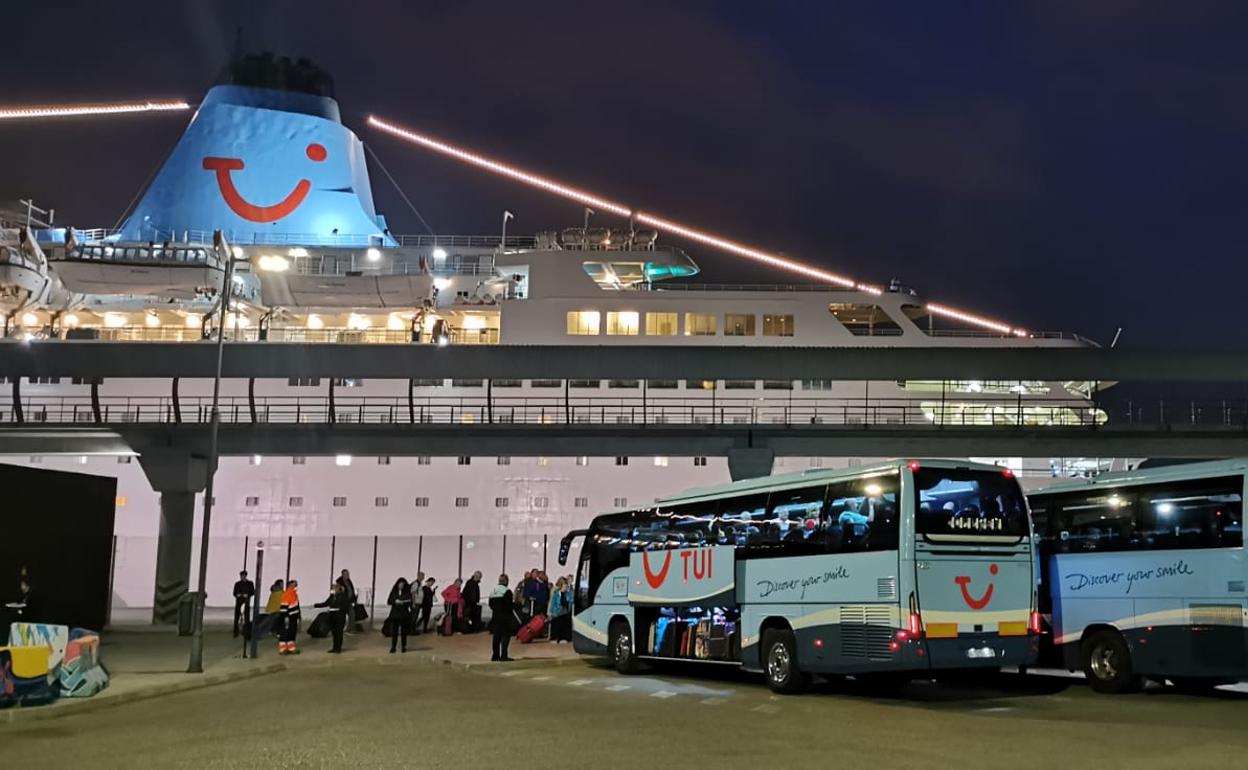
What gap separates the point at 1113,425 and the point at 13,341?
2603cm

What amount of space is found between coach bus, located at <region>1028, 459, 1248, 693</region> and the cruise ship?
1555cm

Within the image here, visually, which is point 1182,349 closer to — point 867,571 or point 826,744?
point 867,571

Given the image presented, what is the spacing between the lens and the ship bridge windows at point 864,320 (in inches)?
1367

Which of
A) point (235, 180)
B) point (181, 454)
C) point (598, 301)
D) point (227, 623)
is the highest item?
point (235, 180)

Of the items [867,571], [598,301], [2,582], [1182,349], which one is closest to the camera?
[867,571]

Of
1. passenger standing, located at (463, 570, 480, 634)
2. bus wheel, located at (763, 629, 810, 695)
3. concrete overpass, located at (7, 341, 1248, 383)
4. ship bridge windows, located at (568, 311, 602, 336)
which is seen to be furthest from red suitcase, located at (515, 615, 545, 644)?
ship bridge windows, located at (568, 311, 602, 336)

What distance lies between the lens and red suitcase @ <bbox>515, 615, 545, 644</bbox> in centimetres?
2194

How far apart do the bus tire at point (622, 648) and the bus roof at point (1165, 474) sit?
21.1 feet

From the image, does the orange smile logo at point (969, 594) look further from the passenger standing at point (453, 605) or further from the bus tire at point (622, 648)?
the passenger standing at point (453, 605)

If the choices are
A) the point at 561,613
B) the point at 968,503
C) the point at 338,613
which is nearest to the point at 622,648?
the point at 561,613

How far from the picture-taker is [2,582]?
1717 cm

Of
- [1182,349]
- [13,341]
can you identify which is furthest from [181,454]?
[1182,349]

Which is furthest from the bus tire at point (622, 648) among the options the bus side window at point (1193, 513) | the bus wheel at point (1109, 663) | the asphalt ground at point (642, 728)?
the bus side window at point (1193, 513)

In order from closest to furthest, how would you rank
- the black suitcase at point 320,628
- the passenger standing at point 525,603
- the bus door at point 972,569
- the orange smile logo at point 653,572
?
1. the bus door at point 972,569
2. the orange smile logo at point 653,572
3. the black suitcase at point 320,628
4. the passenger standing at point 525,603
